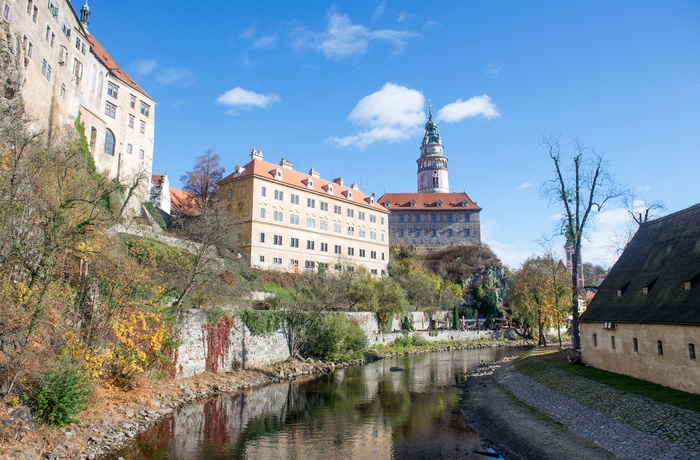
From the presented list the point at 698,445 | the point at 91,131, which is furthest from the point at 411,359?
the point at 91,131

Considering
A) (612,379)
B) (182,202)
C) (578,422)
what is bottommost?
(578,422)

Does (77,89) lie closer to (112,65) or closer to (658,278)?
(112,65)

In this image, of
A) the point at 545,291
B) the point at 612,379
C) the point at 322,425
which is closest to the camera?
the point at 322,425

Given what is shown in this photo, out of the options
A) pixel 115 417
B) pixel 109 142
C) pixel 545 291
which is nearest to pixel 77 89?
pixel 109 142

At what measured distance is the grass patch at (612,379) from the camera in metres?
14.2

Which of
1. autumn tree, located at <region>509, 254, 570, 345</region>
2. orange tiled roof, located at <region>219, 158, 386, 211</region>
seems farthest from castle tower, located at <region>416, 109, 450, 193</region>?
autumn tree, located at <region>509, 254, 570, 345</region>

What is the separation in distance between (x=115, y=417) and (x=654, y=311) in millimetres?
19940

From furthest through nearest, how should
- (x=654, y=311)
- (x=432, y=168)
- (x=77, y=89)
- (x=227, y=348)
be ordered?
(x=432, y=168), (x=77, y=89), (x=227, y=348), (x=654, y=311)

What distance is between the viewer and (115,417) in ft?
53.6

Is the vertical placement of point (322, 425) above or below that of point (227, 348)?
below

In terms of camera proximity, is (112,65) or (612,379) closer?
(612,379)

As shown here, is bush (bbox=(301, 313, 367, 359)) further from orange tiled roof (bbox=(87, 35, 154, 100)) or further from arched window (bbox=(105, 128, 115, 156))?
orange tiled roof (bbox=(87, 35, 154, 100))

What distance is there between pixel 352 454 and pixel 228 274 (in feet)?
78.8

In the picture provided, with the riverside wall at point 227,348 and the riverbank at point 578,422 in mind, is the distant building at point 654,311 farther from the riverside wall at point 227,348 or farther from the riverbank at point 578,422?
the riverside wall at point 227,348
